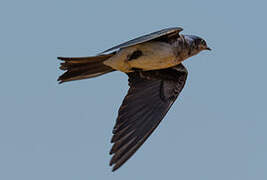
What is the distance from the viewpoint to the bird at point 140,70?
33.8 feet

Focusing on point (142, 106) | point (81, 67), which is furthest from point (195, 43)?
point (81, 67)

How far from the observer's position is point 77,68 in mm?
10656

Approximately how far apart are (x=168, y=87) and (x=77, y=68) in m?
1.70

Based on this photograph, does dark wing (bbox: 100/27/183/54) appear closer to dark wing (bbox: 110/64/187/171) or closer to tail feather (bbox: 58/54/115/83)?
tail feather (bbox: 58/54/115/83)

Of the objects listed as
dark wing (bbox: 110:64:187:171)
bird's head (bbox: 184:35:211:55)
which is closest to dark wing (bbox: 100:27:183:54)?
bird's head (bbox: 184:35:211:55)

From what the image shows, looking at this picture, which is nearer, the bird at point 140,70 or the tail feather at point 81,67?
the bird at point 140,70

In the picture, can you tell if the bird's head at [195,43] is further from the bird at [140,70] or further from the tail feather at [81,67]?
the tail feather at [81,67]

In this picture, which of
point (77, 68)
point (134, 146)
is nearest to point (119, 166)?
point (134, 146)

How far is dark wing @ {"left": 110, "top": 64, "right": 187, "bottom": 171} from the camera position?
10027 millimetres

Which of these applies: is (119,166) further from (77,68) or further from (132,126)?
(77,68)

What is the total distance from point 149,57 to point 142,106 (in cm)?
91

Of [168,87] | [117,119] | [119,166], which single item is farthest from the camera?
[168,87]

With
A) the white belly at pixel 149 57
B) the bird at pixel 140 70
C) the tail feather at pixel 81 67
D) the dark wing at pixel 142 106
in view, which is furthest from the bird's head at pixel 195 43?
the tail feather at pixel 81 67

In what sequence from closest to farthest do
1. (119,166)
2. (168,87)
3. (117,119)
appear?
(119,166), (117,119), (168,87)
